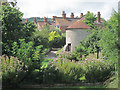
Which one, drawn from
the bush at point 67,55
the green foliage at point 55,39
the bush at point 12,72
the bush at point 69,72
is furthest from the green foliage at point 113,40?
the green foliage at point 55,39

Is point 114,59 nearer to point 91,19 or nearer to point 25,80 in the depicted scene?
point 25,80

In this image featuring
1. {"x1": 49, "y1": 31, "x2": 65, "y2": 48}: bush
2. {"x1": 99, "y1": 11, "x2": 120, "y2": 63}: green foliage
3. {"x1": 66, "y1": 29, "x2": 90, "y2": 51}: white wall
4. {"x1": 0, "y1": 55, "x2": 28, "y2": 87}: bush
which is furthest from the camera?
{"x1": 49, "y1": 31, "x2": 65, "y2": 48}: bush

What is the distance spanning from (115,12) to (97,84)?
12.5ft

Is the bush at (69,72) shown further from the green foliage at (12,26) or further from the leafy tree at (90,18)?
the leafy tree at (90,18)

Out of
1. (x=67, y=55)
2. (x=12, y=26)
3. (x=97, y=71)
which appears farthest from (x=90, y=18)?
(x=97, y=71)

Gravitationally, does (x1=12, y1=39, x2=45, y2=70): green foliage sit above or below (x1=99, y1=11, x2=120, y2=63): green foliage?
below

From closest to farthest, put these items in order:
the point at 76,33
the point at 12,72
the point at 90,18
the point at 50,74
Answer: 1. the point at 12,72
2. the point at 50,74
3. the point at 76,33
4. the point at 90,18

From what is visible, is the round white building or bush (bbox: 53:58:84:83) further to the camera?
the round white building

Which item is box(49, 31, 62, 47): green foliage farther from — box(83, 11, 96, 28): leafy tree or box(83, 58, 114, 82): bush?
box(83, 58, 114, 82): bush

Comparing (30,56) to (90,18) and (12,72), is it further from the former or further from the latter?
(90,18)

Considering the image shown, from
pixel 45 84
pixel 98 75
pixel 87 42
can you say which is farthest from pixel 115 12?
pixel 87 42

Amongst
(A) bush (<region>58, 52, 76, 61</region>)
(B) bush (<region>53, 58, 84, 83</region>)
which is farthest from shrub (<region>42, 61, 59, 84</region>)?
(A) bush (<region>58, 52, 76, 61</region>)

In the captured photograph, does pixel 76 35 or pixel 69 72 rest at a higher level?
pixel 76 35

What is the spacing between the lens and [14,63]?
752 centimetres
